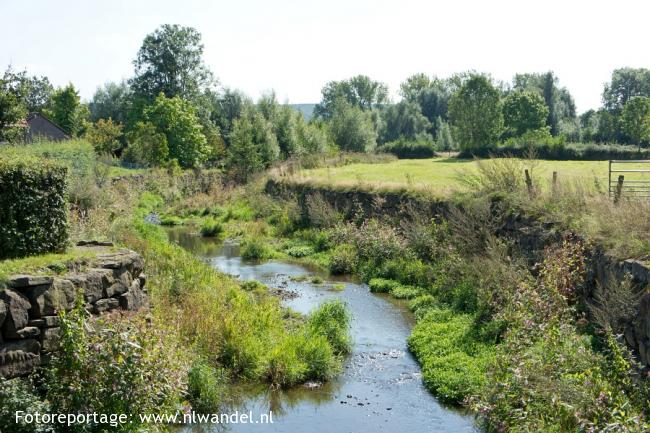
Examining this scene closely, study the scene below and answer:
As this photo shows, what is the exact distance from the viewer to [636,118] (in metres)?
58.6

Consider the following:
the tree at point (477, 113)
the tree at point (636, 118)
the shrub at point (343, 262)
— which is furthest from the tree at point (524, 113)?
the shrub at point (343, 262)

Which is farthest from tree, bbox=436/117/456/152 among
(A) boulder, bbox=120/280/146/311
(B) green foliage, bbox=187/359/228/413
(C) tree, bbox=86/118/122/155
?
(B) green foliage, bbox=187/359/228/413

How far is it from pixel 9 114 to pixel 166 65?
1950 inches

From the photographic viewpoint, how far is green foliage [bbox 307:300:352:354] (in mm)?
14453

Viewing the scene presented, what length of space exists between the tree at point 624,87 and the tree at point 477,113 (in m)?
35.1

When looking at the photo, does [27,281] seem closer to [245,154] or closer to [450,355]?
[450,355]

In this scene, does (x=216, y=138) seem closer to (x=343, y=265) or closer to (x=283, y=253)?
(x=283, y=253)

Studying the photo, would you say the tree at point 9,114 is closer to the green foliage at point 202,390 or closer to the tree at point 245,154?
the green foliage at point 202,390

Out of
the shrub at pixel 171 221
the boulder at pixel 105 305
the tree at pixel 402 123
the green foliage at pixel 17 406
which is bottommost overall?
the shrub at pixel 171 221

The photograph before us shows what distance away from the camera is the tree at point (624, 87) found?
3307 inches

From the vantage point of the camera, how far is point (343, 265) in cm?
2331

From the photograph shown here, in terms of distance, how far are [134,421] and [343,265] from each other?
1471cm

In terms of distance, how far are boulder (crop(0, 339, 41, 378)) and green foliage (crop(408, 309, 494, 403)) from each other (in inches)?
279

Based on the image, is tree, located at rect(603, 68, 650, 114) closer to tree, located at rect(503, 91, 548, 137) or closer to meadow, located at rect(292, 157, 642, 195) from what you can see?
tree, located at rect(503, 91, 548, 137)
